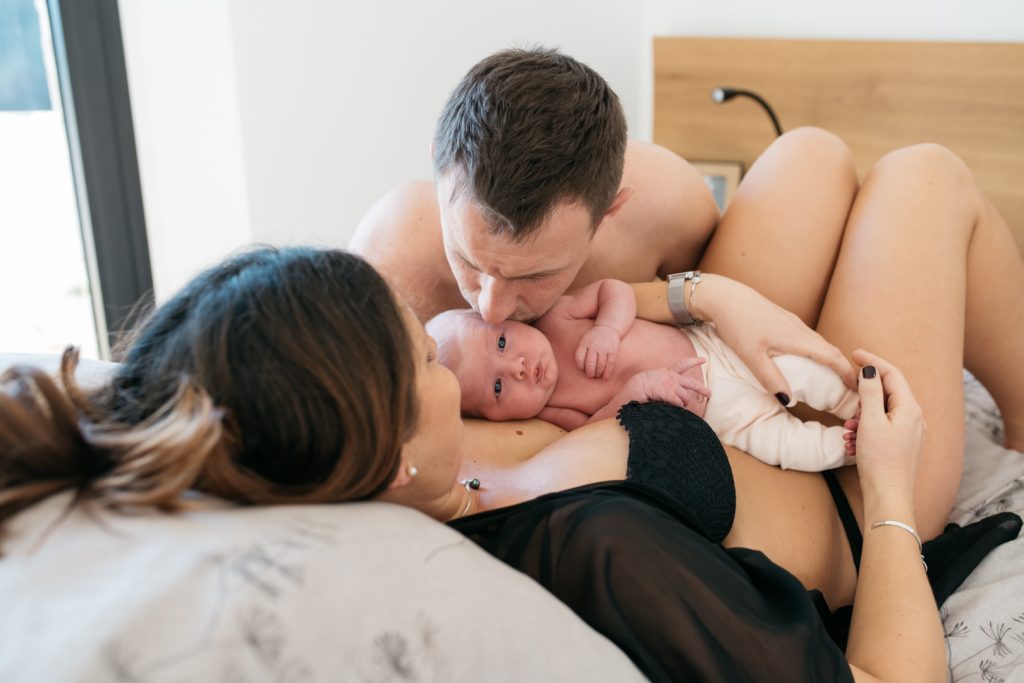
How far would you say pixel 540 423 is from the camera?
144 centimetres

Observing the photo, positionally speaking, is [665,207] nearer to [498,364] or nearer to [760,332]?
[760,332]

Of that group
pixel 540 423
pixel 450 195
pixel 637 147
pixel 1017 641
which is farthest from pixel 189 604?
pixel 637 147

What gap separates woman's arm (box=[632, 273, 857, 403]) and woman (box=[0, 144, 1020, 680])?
41 centimetres

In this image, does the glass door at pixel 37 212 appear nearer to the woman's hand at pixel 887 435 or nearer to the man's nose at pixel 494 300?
the man's nose at pixel 494 300

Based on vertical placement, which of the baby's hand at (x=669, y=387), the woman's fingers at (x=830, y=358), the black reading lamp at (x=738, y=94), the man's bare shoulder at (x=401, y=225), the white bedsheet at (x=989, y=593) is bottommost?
the white bedsheet at (x=989, y=593)

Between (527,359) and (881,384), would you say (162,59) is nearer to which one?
(527,359)

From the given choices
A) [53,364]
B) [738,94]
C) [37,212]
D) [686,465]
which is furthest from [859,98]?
[37,212]

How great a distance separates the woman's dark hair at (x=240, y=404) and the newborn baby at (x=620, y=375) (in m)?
0.54

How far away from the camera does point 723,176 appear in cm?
265

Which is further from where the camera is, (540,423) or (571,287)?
(571,287)

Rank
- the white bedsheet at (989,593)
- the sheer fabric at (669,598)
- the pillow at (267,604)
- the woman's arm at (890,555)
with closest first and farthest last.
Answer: the pillow at (267,604), the sheer fabric at (669,598), the woman's arm at (890,555), the white bedsheet at (989,593)

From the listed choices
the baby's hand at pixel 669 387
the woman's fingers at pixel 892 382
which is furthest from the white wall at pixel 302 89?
the woman's fingers at pixel 892 382

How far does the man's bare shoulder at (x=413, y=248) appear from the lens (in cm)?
157

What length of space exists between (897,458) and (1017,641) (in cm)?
26
